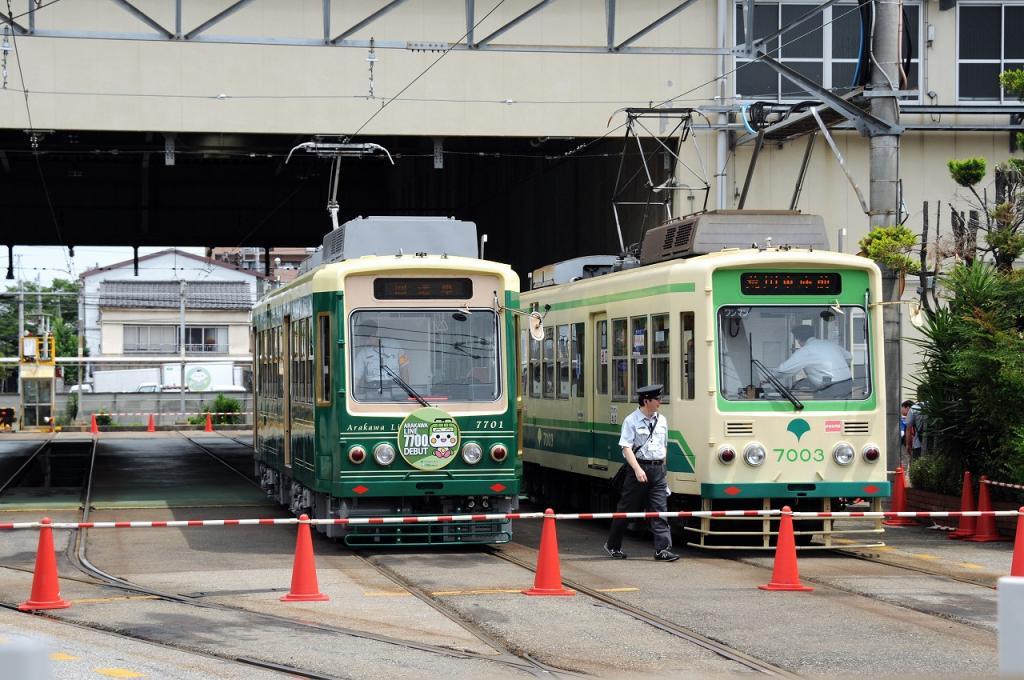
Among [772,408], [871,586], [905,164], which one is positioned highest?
[905,164]

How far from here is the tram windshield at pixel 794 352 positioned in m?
15.3

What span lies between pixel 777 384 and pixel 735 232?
80.8 inches

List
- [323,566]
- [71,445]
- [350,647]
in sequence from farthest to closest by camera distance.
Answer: [71,445] → [323,566] → [350,647]

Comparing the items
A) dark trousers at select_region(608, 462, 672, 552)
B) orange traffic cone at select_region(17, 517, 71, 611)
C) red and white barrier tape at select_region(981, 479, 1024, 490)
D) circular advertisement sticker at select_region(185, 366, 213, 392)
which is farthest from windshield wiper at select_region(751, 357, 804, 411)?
circular advertisement sticker at select_region(185, 366, 213, 392)

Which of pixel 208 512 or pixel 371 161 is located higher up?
pixel 371 161

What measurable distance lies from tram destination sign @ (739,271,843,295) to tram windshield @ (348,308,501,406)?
2.62 meters

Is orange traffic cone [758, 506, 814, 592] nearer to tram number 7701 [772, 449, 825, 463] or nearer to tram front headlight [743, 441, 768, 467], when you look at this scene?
tram front headlight [743, 441, 768, 467]

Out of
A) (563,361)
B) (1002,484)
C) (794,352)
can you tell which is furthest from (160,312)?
(794,352)

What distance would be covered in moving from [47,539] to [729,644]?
17.2ft

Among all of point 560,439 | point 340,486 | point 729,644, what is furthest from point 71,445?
point 729,644

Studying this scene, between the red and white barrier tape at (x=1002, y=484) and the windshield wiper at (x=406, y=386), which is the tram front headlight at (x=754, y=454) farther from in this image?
the windshield wiper at (x=406, y=386)

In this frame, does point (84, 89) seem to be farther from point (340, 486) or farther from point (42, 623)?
point (42, 623)

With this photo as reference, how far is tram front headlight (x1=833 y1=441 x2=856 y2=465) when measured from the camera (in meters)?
15.3

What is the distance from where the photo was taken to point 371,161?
41188 mm
